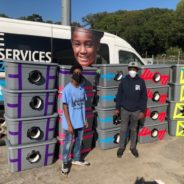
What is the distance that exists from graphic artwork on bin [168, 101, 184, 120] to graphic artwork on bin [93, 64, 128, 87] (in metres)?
1.67

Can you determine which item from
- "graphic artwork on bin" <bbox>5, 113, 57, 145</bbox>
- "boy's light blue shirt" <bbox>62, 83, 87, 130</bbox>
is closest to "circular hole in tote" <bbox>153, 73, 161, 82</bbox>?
"boy's light blue shirt" <bbox>62, 83, 87, 130</bbox>

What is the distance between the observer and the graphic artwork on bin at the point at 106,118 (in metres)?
6.41

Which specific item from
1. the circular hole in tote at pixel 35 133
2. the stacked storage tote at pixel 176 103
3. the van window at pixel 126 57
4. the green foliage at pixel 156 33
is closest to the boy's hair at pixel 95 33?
the van window at pixel 126 57

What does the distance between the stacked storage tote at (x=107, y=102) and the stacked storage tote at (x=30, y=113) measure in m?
1.18

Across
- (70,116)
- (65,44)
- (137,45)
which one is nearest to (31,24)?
(65,44)

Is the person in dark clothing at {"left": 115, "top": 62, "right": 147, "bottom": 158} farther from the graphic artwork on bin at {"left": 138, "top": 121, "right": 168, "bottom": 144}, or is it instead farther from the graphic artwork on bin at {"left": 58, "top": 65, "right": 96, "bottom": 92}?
the graphic artwork on bin at {"left": 138, "top": 121, "right": 168, "bottom": 144}

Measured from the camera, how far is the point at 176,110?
7.43m

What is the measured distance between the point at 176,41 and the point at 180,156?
65.3 m

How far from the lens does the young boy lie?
512 centimetres

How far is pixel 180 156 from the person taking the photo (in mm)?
6324

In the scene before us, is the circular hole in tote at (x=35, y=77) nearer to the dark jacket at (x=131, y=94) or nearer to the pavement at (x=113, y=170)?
the pavement at (x=113, y=170)

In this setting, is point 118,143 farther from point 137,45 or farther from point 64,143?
point 137,45

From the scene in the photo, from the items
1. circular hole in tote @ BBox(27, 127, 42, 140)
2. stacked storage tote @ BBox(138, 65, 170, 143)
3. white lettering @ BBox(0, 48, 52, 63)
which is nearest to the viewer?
circular hole in tote @ BBox(27, 127, 42, 140)

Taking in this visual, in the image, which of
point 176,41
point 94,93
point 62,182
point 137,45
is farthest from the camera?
point 137,45
